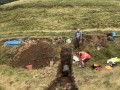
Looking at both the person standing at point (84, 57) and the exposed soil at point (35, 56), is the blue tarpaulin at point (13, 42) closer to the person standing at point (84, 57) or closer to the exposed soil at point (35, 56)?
the exposed soil at point (35, 56)

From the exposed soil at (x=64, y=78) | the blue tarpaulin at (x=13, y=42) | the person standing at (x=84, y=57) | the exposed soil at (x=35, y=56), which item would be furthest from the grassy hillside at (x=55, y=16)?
the person standing at (x=84, y=57)

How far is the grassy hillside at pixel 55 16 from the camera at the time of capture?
32.1m

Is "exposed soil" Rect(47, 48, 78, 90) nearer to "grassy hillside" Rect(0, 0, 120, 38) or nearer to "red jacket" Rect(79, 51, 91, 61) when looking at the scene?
"red jacket" Rect(79, 51, 91, 61)

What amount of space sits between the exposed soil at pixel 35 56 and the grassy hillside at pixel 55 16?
2.97m

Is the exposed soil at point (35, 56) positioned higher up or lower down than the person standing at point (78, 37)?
lower down

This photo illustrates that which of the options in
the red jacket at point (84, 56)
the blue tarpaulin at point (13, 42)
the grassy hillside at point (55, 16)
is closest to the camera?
the red jacket at point (84, 56)

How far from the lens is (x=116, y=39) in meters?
27.2

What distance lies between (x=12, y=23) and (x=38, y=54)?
38.6 ft

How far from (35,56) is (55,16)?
1218 centimetres

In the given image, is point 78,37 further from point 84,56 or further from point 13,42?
point 13,42

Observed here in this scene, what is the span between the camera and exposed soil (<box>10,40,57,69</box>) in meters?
25.2

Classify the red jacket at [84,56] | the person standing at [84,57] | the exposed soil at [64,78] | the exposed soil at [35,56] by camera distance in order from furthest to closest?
1. the exposed soil at [35,56]
2. the red jacket at [84,56]
3. the person standing at [84,57]
4. the exposed soil at [64,78]

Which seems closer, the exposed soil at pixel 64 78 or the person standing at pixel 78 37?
the exposed soil at pixel 64 78

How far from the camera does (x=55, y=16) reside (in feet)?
121
